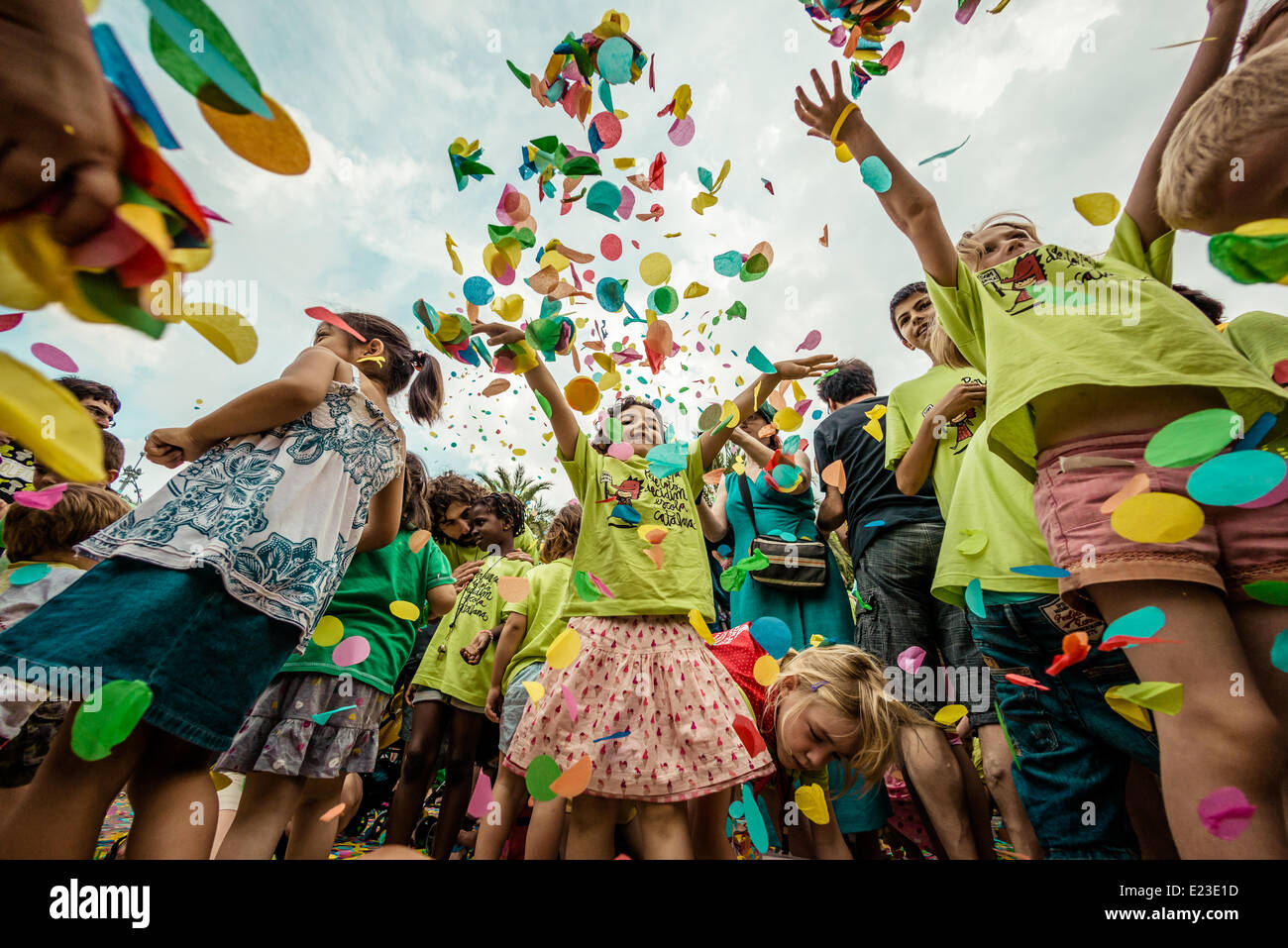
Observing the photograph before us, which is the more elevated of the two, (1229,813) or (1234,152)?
(1234,152)

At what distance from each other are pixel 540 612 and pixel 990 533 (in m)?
1.74

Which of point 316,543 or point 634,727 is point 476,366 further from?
point 634,727

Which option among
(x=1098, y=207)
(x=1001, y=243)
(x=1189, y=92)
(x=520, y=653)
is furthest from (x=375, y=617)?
(x=1189, y=92)

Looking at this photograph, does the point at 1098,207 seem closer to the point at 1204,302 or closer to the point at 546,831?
the point at 1204,302

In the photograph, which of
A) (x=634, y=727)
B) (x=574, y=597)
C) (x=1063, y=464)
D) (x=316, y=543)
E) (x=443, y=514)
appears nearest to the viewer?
(x=1063, y=464)

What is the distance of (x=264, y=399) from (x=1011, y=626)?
1.80 meters

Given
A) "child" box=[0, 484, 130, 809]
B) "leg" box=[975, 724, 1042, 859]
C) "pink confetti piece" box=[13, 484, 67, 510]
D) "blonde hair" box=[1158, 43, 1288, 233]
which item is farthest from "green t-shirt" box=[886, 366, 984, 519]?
"pink confetti piece" box=[13, 484, 67, 510]

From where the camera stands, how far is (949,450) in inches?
70.7

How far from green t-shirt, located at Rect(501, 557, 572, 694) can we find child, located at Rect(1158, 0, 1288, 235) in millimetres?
1963

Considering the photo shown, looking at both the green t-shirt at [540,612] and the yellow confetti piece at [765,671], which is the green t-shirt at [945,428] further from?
the green t-shirt at [540,612]

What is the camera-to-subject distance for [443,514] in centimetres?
301

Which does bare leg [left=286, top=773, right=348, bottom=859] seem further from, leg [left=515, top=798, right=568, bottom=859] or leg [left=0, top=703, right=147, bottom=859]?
leg [left=0, top=703, right=147, bottom=859]

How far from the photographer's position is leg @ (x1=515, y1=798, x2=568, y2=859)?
4.83ft
